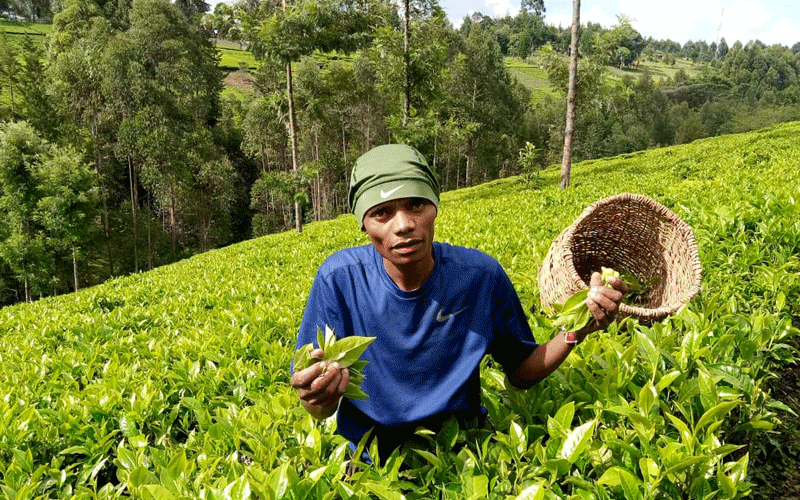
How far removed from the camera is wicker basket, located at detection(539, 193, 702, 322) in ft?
Answer: 9.32

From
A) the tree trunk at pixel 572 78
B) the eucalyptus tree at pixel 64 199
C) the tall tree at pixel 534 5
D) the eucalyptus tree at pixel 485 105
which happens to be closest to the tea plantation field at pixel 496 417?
the tree trunk at pixel 572 78

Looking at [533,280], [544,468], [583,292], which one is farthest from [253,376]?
[533,280]

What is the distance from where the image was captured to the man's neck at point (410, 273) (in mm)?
1780

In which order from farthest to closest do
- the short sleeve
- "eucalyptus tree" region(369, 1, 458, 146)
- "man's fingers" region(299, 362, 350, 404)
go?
"eucalyptus tree" region(369, 1, 458, 146) < the short sleeve < "man's fingers" region(299, 362, 350, 404)

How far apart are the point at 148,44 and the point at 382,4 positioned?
25661mm

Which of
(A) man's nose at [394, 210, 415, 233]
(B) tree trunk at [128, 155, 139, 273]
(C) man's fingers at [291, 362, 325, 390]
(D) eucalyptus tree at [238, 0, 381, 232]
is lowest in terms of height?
(B) tree trunk at [128, 155, 139, 273]

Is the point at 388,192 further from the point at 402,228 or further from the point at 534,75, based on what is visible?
the point at 534,75

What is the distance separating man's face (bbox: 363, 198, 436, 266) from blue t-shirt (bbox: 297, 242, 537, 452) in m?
0.16

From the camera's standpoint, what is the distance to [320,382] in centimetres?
137

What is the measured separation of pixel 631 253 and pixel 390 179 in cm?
294

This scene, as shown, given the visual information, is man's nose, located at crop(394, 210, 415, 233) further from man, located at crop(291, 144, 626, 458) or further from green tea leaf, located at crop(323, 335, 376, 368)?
green tea leaf, located at crop(323, 335, 376, 368)

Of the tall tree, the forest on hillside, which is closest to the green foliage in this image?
the forest on hillside

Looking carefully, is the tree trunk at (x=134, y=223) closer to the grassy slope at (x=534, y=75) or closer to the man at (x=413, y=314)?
the man at (x=413, y=314)

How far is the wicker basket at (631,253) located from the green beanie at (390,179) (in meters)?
1.39
